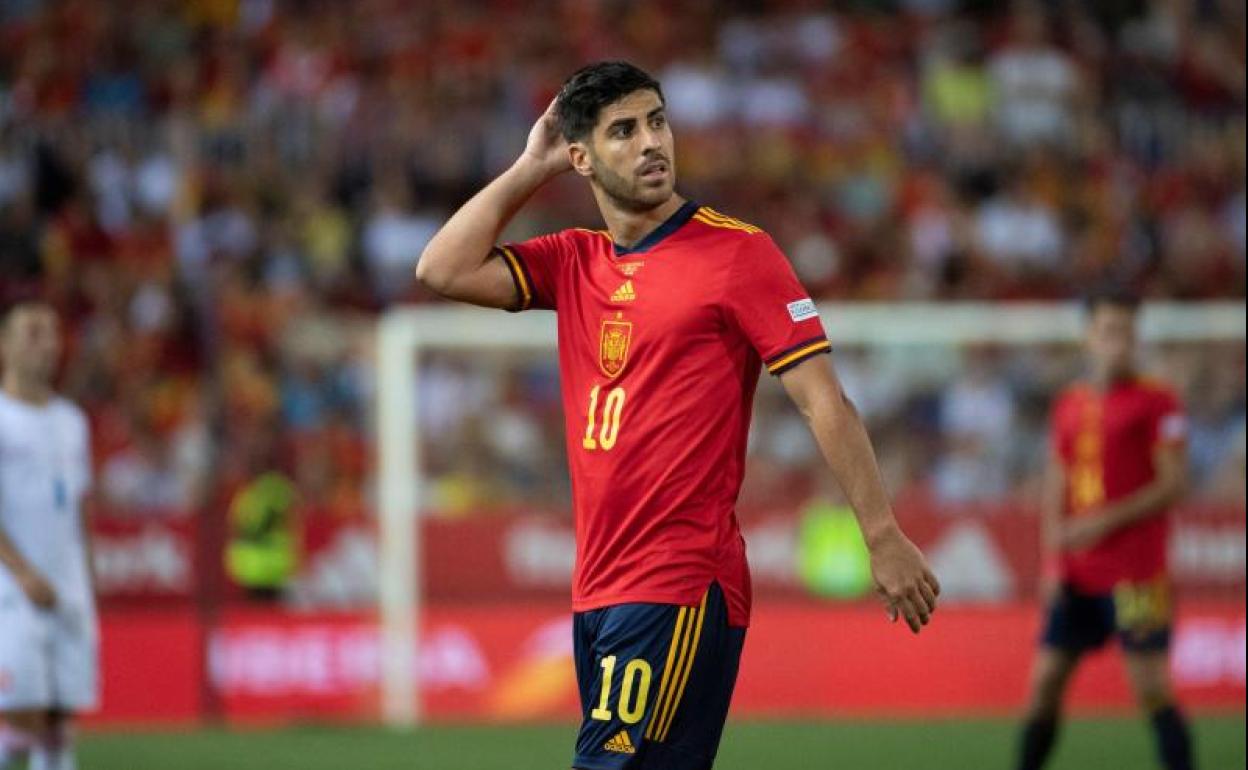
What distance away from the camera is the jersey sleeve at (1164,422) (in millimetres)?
9258

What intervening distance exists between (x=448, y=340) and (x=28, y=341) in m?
7.27

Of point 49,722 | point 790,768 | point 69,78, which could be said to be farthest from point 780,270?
point 69,78

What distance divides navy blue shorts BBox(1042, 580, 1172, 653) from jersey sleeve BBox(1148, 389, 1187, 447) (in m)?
0.62

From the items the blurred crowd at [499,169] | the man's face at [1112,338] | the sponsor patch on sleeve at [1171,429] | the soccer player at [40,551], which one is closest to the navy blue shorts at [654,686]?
the soccer player at [40,551]

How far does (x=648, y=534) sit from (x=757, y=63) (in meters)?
15.1

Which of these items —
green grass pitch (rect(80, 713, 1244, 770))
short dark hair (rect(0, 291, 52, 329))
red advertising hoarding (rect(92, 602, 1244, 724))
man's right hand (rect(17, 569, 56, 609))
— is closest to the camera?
man's right hand (rect(17, 569, 56, 609))

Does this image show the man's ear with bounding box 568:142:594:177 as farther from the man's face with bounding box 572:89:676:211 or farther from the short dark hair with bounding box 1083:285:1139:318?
the short dark hair with bounding box 1083:285:1139:318

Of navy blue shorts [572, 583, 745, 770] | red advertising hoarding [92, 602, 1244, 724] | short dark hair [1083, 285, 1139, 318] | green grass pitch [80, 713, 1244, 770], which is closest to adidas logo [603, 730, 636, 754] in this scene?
navy blue shorts [572, 583, 745, 770]

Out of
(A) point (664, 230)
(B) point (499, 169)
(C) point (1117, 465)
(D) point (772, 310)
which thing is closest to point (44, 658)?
(A) point (664, 230)

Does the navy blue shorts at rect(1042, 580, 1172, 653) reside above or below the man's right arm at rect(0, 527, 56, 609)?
below

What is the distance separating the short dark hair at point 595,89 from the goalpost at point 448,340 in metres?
9.72

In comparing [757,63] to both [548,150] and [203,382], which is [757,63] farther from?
[548,150]

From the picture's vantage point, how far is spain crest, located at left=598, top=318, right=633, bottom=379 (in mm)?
5461

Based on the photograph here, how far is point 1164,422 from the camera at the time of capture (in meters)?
9.28
